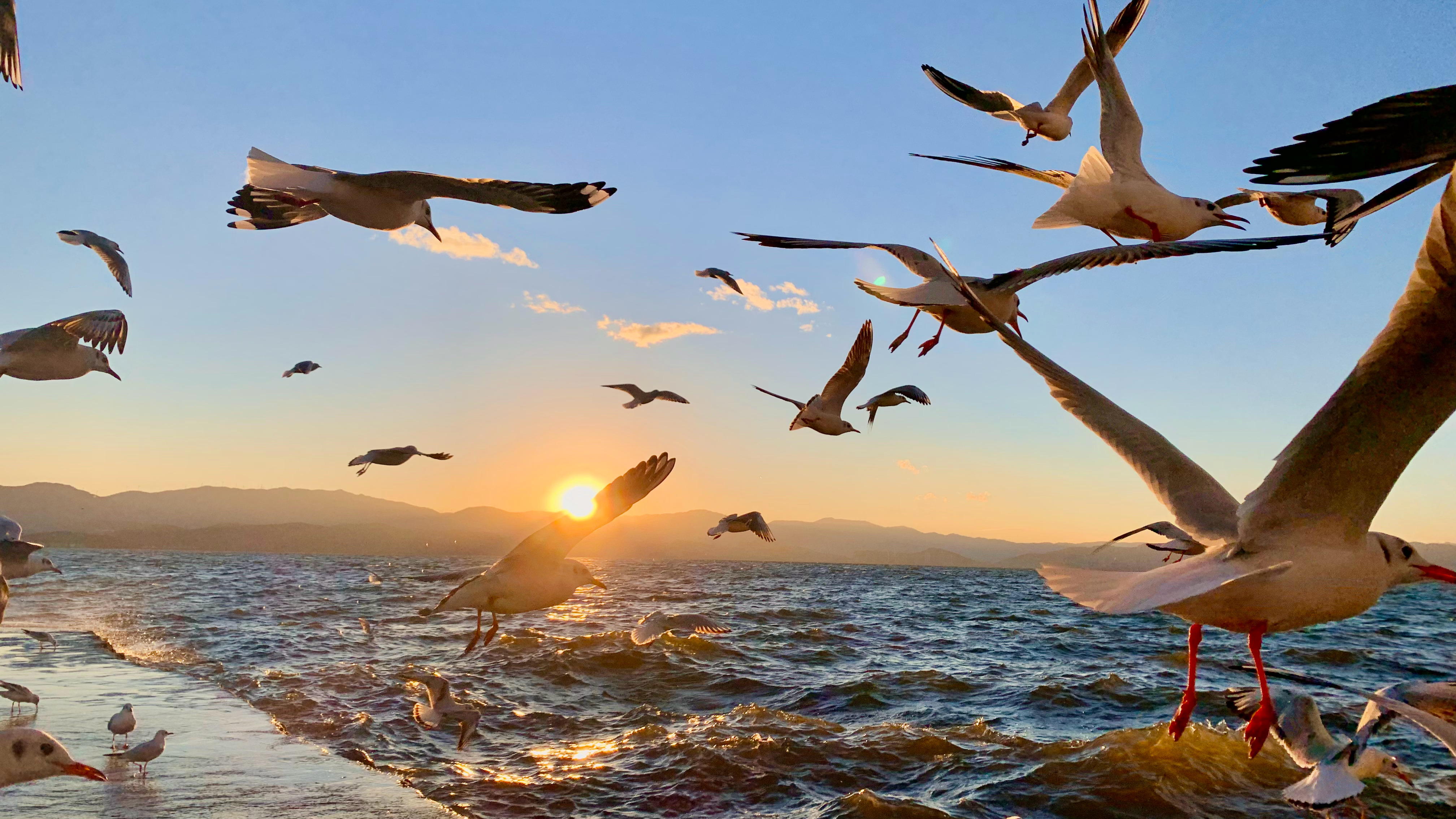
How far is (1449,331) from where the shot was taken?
2156 millimetres

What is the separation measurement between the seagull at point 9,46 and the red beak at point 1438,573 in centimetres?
670

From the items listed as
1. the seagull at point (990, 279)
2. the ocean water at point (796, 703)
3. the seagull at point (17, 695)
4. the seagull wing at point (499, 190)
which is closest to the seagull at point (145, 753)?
the ocean water at point (796, 703)

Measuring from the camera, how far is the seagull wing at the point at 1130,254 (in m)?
2.62

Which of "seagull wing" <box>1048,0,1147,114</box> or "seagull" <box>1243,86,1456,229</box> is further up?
"seagull wing" <box>1048,0,1147,114</box>

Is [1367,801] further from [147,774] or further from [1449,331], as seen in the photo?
[147,774]

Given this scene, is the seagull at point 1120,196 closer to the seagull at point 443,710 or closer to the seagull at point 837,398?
the seagull at point 837,398

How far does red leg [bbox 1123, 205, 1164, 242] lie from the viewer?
4016mm

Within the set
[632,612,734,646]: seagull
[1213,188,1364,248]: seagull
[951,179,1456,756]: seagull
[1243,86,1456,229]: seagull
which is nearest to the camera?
[1243,86,1456,229]: seagull

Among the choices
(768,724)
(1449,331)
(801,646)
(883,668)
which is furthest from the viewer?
(801,646)

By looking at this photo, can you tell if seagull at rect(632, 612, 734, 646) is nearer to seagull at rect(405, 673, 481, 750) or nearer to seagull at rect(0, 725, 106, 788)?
seagull at rect(405, 673, 481, 750)

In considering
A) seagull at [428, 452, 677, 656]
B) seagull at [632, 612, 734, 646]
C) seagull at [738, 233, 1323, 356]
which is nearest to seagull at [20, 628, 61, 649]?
seagull at [632, 612, 734, 646]

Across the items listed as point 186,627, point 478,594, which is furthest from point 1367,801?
point 186,627

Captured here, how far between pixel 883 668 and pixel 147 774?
8.24 meters

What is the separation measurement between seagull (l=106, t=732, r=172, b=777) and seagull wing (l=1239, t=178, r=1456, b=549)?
23.9ft
